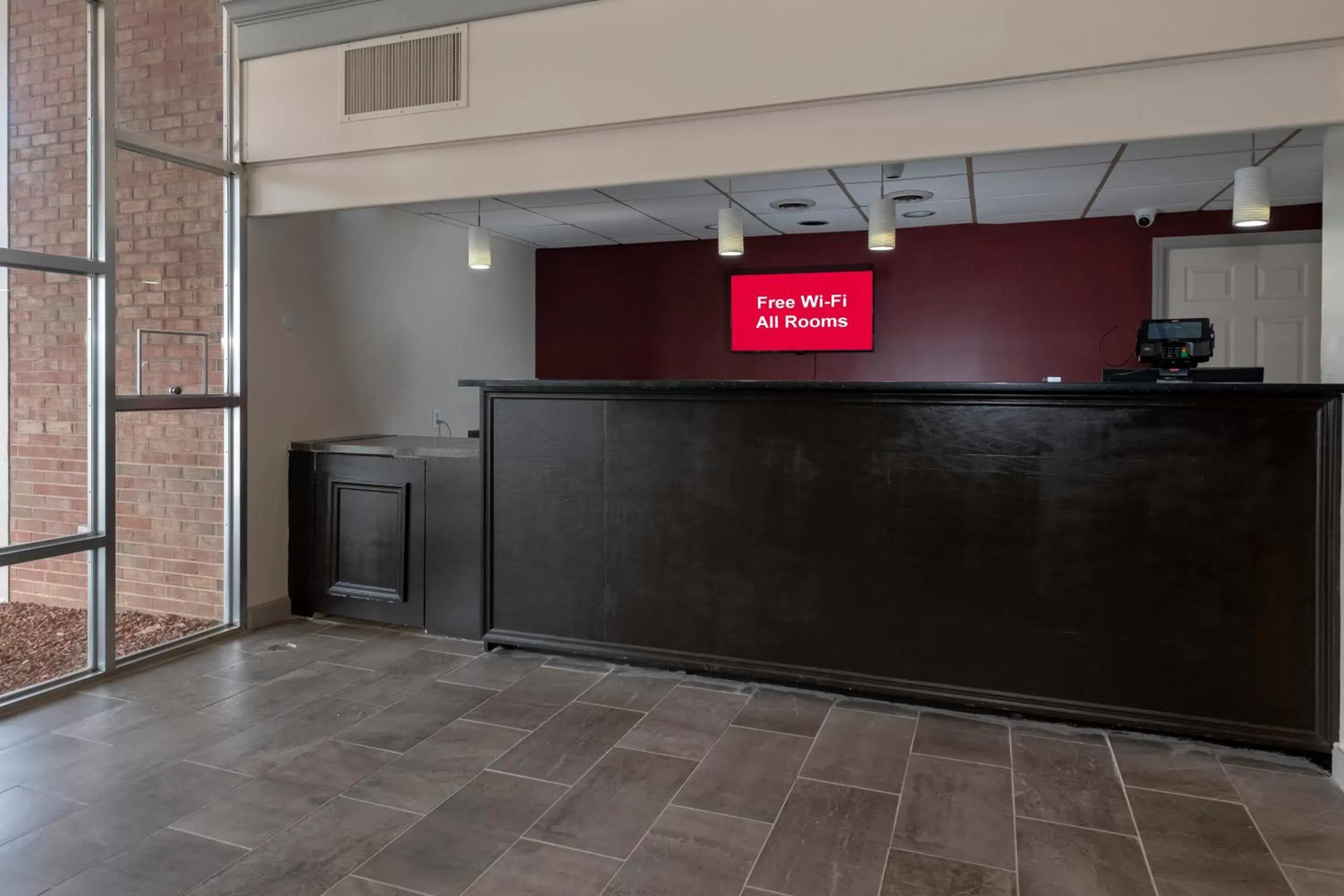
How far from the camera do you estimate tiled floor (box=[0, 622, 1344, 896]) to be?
2.18 m

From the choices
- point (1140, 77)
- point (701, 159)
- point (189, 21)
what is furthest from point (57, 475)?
point (1140, 77)

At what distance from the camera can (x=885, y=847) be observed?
91.7 inches

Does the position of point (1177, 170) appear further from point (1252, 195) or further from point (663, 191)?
point (663, 191)

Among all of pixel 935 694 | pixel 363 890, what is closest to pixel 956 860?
pixel 935 694

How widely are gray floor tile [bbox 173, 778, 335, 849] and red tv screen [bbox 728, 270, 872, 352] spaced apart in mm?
4925

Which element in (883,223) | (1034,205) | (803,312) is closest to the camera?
(883,223)

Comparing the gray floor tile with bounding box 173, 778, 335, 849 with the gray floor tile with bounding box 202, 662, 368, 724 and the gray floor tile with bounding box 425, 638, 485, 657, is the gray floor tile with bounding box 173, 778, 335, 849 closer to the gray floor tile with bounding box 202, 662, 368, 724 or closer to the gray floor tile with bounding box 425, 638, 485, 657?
the gray floor tile with bounding box 202, 662, 368, 724

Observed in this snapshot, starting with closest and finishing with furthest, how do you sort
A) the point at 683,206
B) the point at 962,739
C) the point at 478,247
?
1. the point at 962,739
2. the point at 478,247
3. the point at 683,206

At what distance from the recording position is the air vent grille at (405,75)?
4.02 m

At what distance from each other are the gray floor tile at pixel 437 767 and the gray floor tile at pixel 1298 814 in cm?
225

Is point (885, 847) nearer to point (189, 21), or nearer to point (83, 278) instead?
point (83, 278)

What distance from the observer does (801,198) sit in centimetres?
540

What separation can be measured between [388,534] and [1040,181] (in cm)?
395

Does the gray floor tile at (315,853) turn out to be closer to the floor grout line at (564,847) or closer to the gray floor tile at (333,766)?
the gray floor tile at (333,766)
